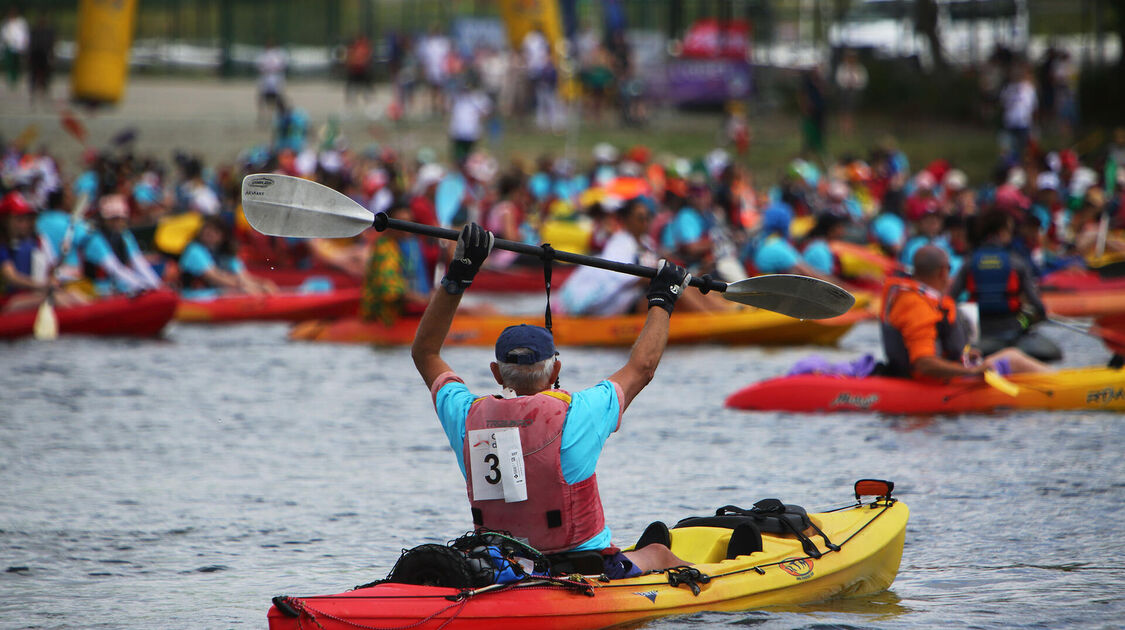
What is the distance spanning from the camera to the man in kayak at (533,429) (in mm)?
4359

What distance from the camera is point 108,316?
12055 mm

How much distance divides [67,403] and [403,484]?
3582 millimetres

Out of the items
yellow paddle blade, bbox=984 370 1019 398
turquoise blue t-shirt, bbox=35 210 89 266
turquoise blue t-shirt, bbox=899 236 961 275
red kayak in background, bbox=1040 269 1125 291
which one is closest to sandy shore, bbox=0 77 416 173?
turquoise blue t-shirt, bbox=35 210 89 266

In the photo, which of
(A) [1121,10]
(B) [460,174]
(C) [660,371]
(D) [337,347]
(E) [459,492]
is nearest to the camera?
(E) [459,492]

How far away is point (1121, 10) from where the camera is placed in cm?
2339

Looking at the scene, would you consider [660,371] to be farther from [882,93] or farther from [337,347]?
[882,93]

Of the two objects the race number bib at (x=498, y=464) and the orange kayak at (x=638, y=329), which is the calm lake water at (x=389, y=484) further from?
the race number bib at (x=498, y=464)

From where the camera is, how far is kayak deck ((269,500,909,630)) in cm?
421

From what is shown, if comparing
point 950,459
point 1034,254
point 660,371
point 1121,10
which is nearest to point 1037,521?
point 950,459

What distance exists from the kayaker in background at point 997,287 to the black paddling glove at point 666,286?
15.9 ft

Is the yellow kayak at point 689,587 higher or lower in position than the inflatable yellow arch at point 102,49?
lower

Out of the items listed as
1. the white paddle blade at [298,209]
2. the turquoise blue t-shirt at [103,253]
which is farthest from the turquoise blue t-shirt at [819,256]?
the white paddle blade at [298,209]

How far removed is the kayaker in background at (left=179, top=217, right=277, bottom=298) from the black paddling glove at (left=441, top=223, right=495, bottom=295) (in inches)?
353

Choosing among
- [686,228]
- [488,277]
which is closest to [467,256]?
[686,228]
